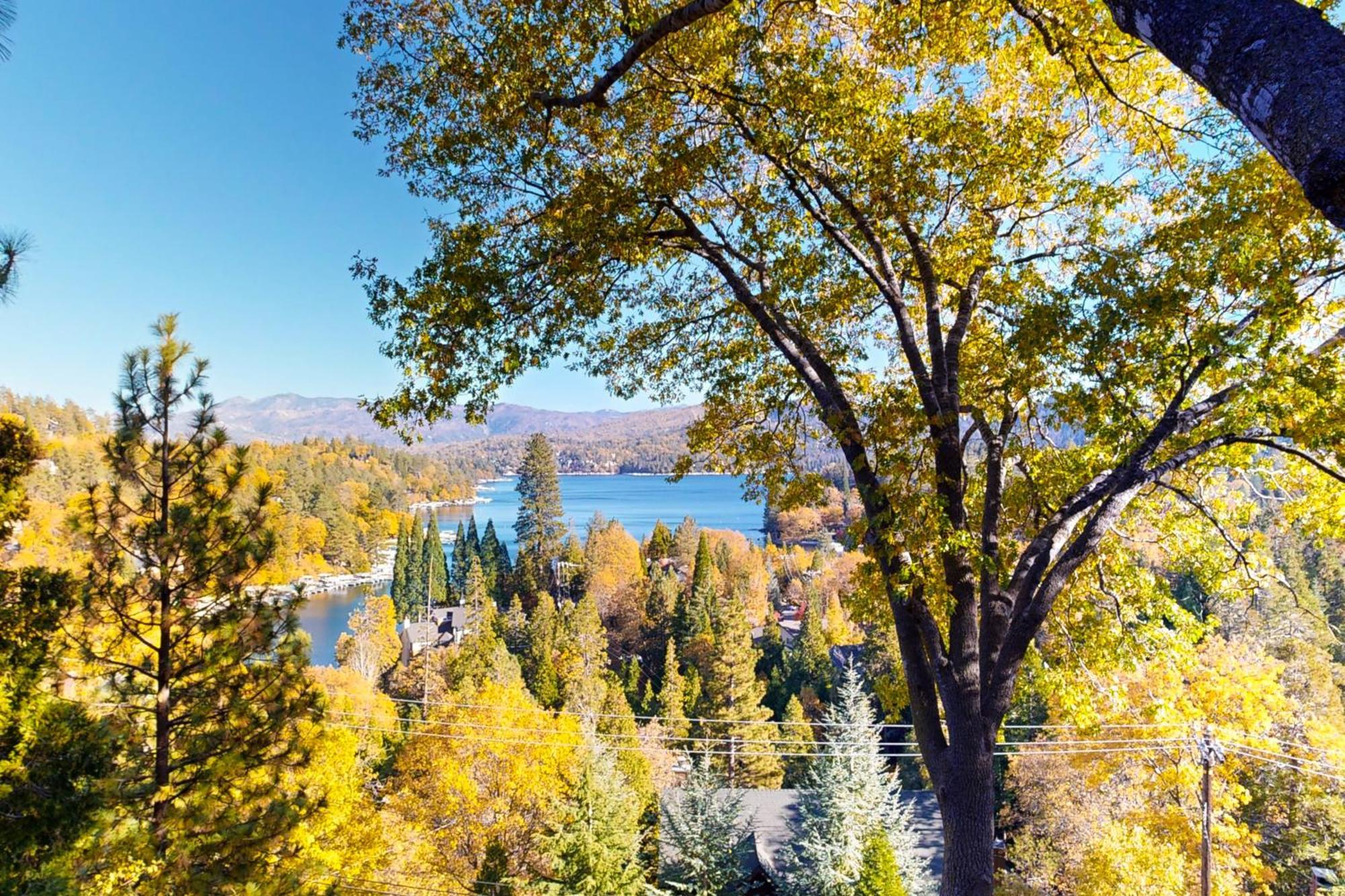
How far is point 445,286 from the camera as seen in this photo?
3201mm

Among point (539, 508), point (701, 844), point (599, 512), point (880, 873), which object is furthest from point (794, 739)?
point (599, 512)

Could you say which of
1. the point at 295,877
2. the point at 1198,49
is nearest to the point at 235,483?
the point at 295,877

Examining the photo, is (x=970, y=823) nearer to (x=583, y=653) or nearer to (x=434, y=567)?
(x=583, y=653)

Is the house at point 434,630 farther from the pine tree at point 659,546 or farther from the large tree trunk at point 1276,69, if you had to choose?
the large tree trunk at point 1276,69

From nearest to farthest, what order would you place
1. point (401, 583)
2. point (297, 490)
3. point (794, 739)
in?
point (794, 739) < point (401, 583) < point (297, 490)

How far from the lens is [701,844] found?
11.0m

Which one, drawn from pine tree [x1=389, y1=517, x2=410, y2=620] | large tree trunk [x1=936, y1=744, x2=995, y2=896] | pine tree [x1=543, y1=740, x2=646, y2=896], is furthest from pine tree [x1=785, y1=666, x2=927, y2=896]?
pine tree [x1=389, y1=517, x2=410, y2=620]

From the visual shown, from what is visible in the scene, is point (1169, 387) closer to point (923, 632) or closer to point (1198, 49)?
point (923, 632)

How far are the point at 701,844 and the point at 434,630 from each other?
25296 mm

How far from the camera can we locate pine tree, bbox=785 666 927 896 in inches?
402

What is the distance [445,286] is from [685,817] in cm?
1086

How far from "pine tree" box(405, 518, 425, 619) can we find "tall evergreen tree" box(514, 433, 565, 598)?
23.3ft

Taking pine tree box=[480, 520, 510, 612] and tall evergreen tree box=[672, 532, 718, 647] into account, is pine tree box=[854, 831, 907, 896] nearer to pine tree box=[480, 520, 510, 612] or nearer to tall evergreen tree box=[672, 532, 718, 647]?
tall evergreen tree box=[672, 532, 718, 647]

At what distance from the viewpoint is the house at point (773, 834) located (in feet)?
39.9
